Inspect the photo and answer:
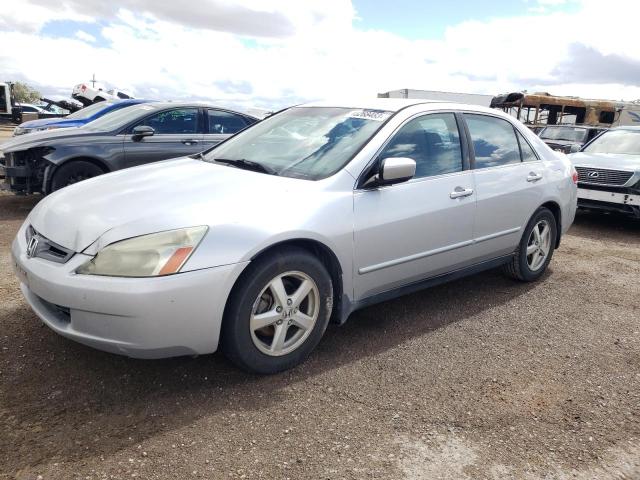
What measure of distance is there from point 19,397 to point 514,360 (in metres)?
2.83

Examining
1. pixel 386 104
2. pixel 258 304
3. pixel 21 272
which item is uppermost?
pixel 386 104

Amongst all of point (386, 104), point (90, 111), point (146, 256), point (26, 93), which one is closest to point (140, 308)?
point (146, 256)

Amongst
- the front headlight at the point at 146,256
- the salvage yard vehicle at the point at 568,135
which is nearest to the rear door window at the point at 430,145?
the front headlight at the point at 146,256

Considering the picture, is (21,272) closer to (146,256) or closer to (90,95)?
(146,256)

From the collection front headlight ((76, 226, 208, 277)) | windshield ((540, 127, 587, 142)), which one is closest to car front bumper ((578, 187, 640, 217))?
front headlight ((76, 226, 208, 277))

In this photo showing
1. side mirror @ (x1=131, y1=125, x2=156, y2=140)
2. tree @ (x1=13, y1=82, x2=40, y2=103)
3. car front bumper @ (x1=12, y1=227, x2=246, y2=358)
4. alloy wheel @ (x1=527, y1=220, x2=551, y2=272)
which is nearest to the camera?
car front bumper @ (x1=12, y1=227, x2=246, y2=358)

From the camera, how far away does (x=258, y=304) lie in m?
2.85

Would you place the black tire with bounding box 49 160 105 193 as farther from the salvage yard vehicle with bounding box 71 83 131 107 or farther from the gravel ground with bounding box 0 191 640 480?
the salvage yard vehicle with bounding box 71 83 131 107

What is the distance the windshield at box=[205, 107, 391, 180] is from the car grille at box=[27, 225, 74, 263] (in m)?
1.28

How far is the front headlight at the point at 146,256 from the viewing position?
99.0 inches

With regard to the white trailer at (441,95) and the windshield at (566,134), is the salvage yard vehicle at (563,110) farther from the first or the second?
the windshield at (566,134)

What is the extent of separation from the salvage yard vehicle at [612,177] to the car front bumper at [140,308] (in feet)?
21.7

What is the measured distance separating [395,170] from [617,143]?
284 inches

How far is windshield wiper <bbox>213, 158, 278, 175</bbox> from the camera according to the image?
335 cm
